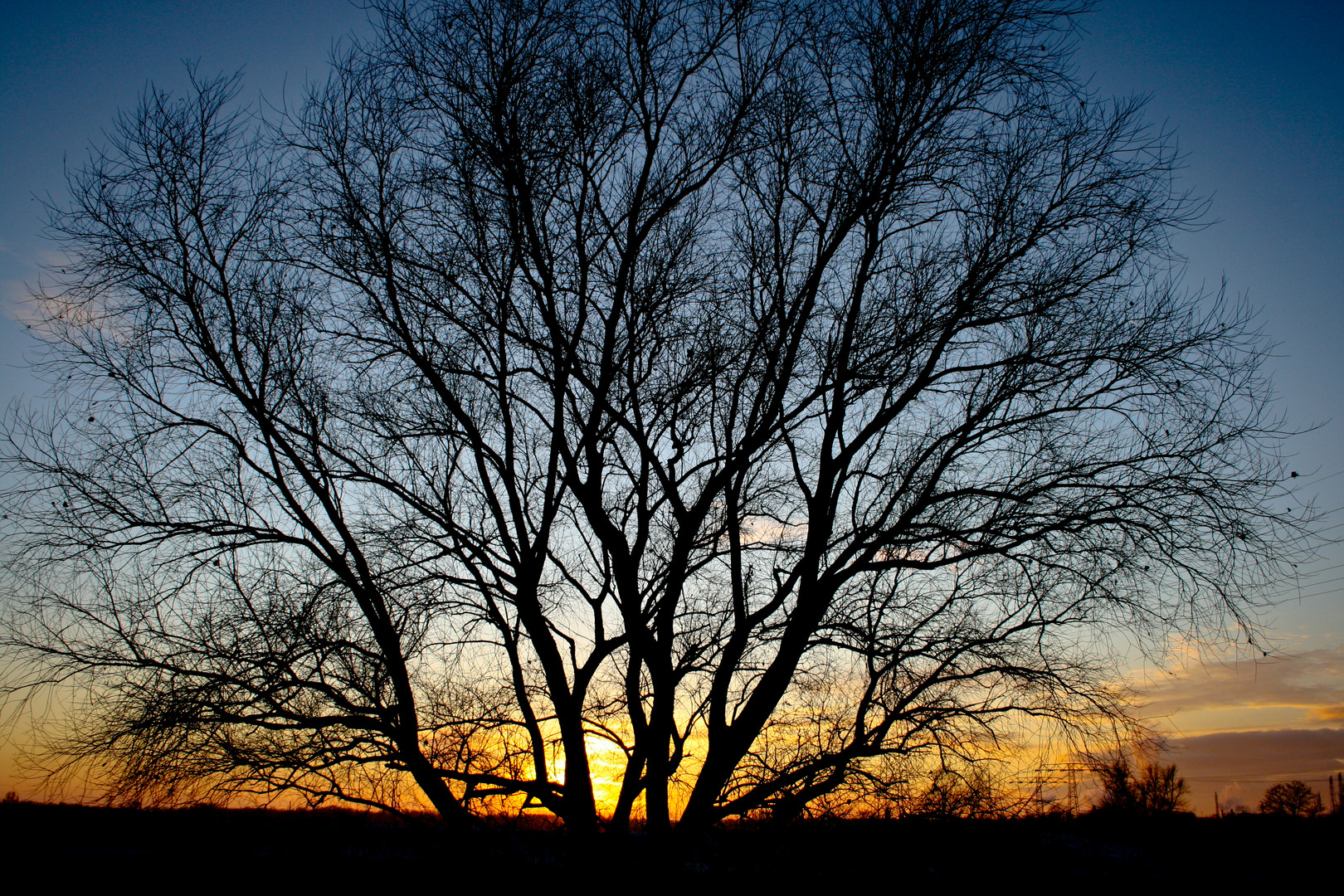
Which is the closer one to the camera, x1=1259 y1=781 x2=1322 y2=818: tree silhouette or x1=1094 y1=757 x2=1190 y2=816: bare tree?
x1=1094 y1=757 x2=1190 y2=816: bare tree

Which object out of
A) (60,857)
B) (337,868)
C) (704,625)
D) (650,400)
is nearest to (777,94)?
(650,400)

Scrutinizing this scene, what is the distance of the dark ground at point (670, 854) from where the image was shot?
716 cm

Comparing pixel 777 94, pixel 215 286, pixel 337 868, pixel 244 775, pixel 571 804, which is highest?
pixel 777 94

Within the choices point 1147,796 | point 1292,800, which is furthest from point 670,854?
point 1292,800

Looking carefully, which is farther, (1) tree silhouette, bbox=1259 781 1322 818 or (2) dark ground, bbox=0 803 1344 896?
(1) tree silhouette, bbox=1259 781 1322 818

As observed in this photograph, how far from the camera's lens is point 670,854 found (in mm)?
6535

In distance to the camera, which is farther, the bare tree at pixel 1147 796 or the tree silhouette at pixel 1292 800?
the tree silhouette at pixel 1292 800

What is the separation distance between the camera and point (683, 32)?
6781mm

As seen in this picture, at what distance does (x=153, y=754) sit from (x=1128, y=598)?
8.36 meters

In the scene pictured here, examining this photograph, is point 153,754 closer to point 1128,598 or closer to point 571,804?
point 571,804

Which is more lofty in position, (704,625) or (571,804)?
(704,625)

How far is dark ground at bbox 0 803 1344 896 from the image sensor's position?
7.16 meters

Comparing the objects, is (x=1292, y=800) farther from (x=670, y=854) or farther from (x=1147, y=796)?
(x=670, y=854)

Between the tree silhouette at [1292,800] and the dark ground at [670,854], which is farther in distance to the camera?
the tree silhouette at [1292,800]
